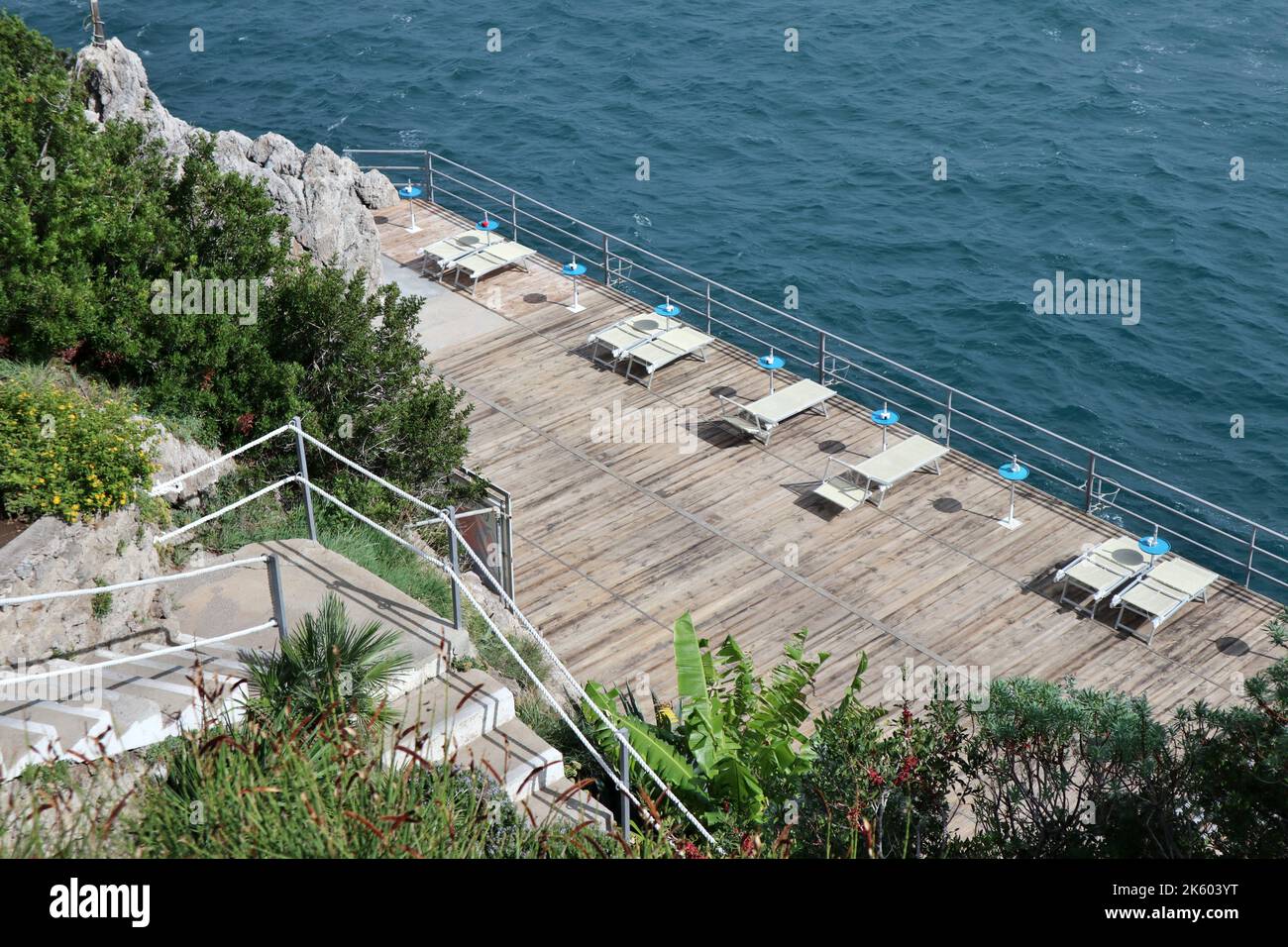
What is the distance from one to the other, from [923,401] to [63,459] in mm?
28046

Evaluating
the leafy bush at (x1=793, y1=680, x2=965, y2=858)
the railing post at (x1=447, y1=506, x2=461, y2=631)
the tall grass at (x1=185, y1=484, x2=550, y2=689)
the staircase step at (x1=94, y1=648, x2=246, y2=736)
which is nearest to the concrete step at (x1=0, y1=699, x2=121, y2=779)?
the staircase step at (x1=94, y1=648, x2=246, y2=736)

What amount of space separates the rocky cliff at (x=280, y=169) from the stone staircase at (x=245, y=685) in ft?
45.8

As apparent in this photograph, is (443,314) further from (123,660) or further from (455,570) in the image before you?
(123,660)

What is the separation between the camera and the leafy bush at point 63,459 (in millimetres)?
11508

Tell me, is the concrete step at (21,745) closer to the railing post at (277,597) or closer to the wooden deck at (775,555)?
the railing post at (277,597)

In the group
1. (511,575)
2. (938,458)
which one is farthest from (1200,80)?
(511,575)

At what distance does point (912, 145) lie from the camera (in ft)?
165

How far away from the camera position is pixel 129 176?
17828 mm

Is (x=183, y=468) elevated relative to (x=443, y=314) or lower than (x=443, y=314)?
elevated

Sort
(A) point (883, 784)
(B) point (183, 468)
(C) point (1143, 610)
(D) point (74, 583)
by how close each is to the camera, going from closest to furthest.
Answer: (A) point (883, 784) → (D) point (74, 583) → (B) point (183, 468) → (C) point (1143, 610)

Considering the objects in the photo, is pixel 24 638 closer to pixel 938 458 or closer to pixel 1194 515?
pixel 938 458

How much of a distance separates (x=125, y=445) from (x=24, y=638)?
215 cm

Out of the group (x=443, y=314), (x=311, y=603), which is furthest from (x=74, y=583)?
(x=443, y=314)

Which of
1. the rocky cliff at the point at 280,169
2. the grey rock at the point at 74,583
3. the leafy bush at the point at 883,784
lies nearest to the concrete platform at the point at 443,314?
the rocky cliff at the point at 280,169
